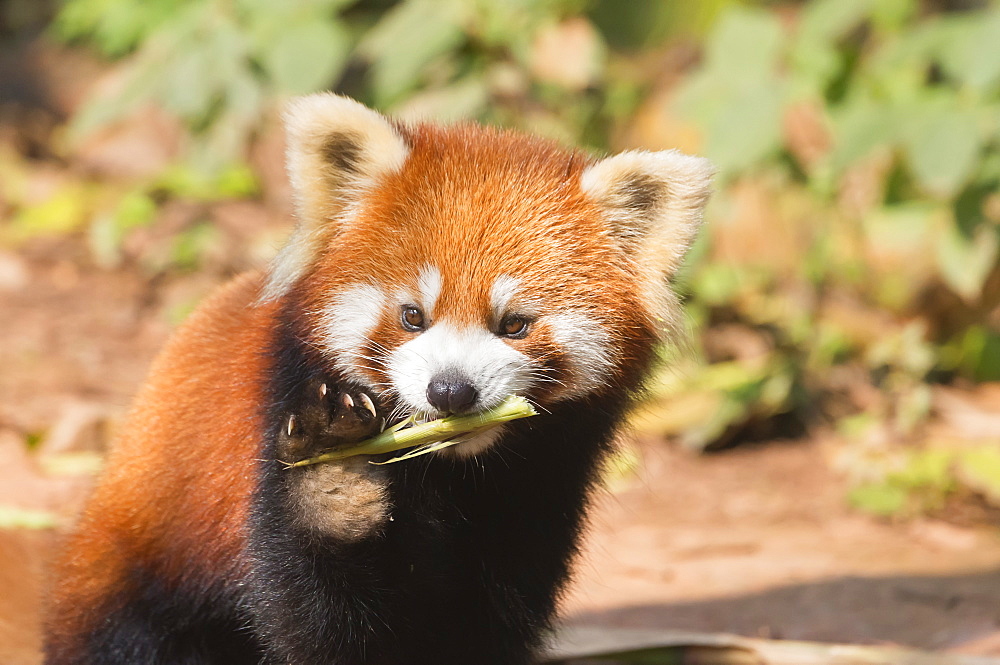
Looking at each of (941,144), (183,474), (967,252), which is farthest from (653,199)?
(967,252)

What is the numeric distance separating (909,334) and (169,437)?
4.63 meters

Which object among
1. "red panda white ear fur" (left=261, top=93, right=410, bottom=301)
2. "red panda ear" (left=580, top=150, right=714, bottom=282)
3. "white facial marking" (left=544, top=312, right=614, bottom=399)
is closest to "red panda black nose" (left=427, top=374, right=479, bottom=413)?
"white facial marking" (left=544, top=312, right=614, bottom=399)

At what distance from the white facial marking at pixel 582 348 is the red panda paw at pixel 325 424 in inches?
19.5

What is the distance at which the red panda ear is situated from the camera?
280cm

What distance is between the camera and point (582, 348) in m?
2.73

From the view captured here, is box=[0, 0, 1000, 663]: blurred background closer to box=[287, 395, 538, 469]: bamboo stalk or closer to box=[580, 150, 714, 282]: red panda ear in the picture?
box=[580, 150, 714, 282]: red panda ear

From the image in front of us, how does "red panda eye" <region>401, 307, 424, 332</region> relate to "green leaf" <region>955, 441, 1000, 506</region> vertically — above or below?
above

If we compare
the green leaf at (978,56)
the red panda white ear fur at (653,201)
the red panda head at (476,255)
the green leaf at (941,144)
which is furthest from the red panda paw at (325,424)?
the green leaf at (978,56)

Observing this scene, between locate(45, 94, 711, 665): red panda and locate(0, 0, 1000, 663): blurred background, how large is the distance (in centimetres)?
44

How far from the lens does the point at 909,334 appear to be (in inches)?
249

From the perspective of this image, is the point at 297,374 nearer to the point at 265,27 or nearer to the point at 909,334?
the point at 265,27

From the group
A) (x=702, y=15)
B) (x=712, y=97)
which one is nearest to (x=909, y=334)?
(x=712, y=97)

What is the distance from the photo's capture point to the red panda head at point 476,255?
2611mm

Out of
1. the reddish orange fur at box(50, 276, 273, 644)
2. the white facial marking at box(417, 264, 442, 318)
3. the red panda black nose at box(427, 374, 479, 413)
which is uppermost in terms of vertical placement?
the white facial marking at box(417, 264, 442, 318)
